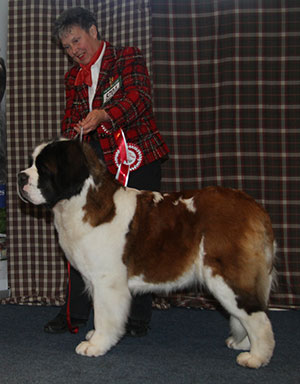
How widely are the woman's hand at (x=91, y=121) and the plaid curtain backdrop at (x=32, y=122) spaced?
1.61m

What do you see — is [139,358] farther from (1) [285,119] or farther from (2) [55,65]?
(2) [55,65]

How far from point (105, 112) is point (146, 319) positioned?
64.5 inches

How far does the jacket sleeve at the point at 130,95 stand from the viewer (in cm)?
347

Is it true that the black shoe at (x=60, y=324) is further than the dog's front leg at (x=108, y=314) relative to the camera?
Yes

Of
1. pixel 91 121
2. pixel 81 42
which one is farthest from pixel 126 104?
pixel 81 42

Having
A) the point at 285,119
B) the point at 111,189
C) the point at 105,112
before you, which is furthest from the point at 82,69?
the point at 285,119

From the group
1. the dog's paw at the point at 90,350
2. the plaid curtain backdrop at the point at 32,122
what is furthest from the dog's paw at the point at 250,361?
the plaid curtain backdrop at the point at 32,122

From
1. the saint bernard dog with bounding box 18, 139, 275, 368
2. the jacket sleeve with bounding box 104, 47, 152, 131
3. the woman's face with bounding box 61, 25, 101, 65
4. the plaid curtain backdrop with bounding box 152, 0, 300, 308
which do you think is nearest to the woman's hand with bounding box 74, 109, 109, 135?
the jacket sleeve with bounding box 104, 47, 152, 131

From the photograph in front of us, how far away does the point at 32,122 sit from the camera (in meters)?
4.89

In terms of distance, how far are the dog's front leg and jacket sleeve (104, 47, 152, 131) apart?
43.7 inches

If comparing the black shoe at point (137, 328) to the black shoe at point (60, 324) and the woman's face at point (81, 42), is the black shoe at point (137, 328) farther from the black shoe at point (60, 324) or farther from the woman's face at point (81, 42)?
the woman's face at point (81, 42)

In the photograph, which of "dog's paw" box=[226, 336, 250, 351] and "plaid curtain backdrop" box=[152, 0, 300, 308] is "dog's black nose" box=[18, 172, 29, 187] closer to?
"dog's paw" box=[226, 336, 250, 351]

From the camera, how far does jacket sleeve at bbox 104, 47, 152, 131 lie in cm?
347

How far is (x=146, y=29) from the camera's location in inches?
182
